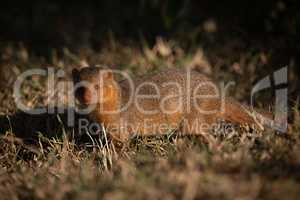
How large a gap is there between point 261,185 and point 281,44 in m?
3.83

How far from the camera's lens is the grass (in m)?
2.60

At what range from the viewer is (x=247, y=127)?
397 cm

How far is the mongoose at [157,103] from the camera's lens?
14.0 ft

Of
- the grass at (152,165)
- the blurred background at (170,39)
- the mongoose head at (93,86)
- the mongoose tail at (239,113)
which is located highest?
the blurred background at (170,39)

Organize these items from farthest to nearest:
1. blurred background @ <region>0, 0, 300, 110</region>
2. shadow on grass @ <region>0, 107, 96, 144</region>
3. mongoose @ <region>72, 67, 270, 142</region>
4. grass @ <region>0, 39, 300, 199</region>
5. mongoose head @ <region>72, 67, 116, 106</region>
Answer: blurred background @ <region>0, 0, 300, 110</region>
shadow on grass @ <region>0, 107, 96, 144</region>
mongoose @ <region>72, 67, 270, 142</region>
mongoose head @ <region>72, 67, 116, 106</region>
grass @ <region>0, 39, 300, 199</region>

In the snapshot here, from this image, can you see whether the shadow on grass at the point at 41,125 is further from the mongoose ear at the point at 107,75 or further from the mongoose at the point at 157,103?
the mongoose ear at the point at 107,75

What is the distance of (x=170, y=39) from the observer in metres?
6.70

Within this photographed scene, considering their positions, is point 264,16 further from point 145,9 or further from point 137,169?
point 137,169

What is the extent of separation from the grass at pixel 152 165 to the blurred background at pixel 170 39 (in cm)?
70

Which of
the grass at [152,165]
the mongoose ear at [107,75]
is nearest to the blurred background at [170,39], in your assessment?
the grass at [152,165]

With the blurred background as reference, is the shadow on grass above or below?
below

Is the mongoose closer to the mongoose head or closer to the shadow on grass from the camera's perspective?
the mongoose head

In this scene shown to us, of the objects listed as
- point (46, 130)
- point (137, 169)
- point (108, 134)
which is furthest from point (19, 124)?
point (137, 169)

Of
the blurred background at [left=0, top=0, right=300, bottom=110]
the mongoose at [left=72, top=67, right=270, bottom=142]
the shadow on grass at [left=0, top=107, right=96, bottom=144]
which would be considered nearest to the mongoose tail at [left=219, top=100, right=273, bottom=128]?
the mongoose at [left=72, top=67, right=270, bottom=142]
